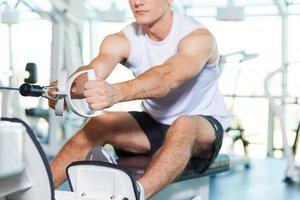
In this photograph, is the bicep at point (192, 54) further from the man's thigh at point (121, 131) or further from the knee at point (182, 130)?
the man's thigh at point (121, 131)

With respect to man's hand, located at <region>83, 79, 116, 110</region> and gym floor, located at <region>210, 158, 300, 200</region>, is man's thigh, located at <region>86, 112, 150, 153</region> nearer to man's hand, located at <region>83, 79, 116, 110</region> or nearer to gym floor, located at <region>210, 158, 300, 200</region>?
man's hand, located at <region>83, 79, 116, 110</region>

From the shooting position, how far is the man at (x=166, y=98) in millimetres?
1792

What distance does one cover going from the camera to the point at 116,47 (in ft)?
6.73

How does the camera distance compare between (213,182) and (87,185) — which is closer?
(87,185)

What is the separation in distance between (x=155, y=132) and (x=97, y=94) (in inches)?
28.8

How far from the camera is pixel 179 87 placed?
2.07 metres

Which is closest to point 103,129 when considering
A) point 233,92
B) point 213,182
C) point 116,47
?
point 116,47

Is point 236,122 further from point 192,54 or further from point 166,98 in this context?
point 192,54

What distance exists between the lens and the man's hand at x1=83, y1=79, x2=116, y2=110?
1.39 metres

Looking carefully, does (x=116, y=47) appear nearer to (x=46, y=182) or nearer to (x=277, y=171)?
(x=46, y=182)

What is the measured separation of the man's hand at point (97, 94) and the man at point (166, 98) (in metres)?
0.33

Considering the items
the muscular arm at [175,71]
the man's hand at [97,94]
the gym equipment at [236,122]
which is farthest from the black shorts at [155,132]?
the gym equipment at [236,122]

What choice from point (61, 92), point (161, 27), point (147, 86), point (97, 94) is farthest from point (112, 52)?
point (61, 92)

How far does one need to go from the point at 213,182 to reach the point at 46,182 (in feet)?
11.1
